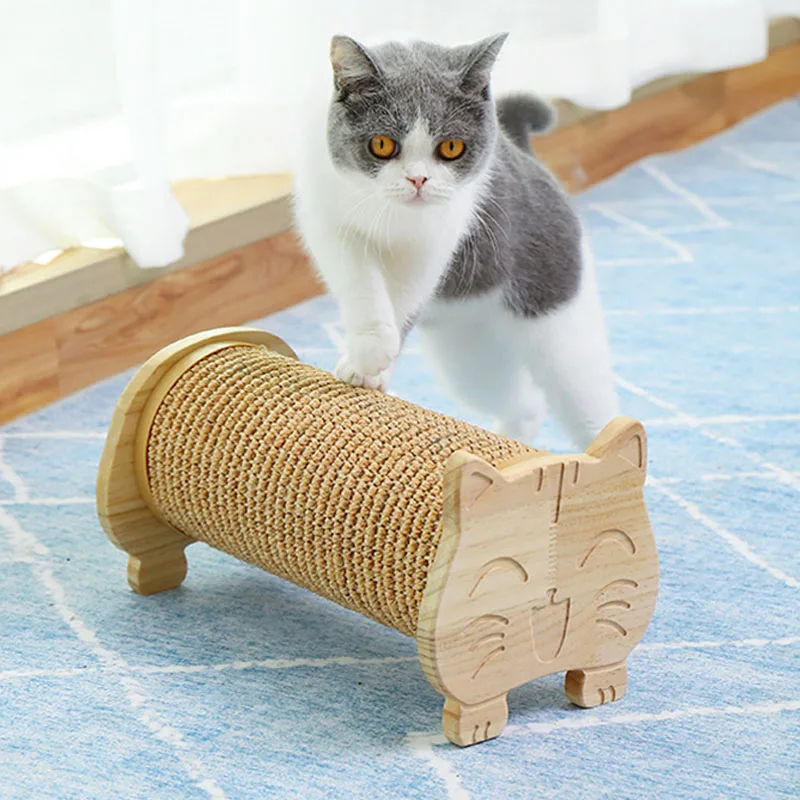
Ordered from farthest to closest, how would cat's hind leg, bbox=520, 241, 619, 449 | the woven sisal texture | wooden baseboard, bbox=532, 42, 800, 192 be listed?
wooden baseboard, bbox=532, 42, 800, 192, cat's hind leg, bbox=520, 241, 619, 449, the woven sisal texture

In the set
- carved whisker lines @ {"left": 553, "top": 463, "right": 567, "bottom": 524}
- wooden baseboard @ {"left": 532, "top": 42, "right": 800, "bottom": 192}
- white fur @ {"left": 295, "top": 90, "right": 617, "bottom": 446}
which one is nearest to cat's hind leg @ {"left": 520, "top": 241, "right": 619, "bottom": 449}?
white fur @ {"left": 295, "top": 90, "right": 617, "bottom": 446}

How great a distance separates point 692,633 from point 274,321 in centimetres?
108

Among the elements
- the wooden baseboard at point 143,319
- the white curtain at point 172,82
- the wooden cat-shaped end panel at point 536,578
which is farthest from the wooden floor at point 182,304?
the wooden cat-shaped end panel at point 536,578

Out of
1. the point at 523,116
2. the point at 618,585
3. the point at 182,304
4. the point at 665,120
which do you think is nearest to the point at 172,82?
the point at 182,304

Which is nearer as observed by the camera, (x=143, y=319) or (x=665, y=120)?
(x=143, y=319)

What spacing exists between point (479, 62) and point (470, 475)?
0.42 m

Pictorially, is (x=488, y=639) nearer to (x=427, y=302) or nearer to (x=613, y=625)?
(x=613, y=625)

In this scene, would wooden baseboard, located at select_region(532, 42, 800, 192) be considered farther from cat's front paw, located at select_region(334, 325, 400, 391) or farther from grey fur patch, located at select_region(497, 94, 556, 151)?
cat's front paw, located at select_region(334, 325, 400, 391)

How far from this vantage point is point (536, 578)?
1153mm

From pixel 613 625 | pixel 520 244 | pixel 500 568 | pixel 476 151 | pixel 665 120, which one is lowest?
pixel 665 120

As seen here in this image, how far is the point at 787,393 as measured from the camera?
1.95m

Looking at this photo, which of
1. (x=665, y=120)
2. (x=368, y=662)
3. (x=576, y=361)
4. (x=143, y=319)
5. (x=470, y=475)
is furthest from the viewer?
(x=665, y=120)

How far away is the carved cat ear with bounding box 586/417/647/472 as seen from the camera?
1170 millimetres

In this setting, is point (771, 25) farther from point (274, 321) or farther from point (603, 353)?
point (603, 353)
